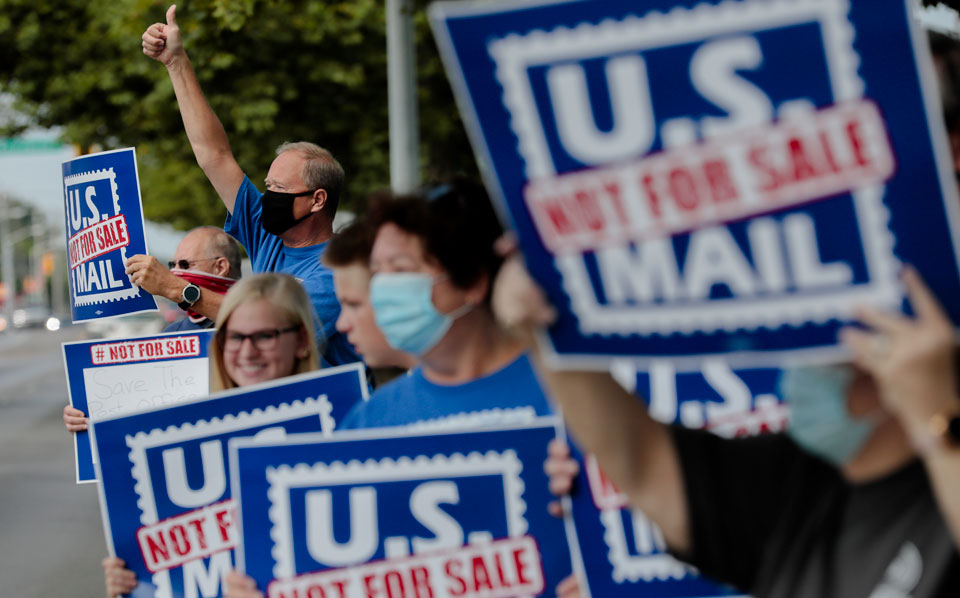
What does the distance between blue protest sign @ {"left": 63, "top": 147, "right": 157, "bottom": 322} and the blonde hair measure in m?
1.30

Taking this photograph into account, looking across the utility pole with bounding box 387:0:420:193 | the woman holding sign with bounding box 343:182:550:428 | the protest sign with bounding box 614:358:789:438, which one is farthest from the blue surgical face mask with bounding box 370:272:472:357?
the utility pole with bounding box 387:0:420:193

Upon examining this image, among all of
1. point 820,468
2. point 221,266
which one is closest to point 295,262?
point 221,266

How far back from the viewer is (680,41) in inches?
64.3

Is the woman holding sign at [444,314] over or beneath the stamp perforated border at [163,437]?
over

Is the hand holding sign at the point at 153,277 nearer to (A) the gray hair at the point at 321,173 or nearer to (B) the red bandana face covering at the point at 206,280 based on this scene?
(B) the red bandana face covering at the point at 206,280

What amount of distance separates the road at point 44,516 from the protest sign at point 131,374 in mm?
3394

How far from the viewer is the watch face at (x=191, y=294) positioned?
15.2 feet

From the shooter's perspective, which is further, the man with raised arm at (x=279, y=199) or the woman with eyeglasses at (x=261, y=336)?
the man with raised arm at (x=279, y=199)

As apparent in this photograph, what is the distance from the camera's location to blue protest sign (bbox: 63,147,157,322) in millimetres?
4789

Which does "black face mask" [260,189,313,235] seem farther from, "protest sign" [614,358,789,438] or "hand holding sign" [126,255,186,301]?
"protest sign" [614,358,789,438]

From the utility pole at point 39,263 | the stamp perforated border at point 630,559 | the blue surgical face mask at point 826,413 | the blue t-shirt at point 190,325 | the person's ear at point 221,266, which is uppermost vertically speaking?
the utility pole at point 39,263

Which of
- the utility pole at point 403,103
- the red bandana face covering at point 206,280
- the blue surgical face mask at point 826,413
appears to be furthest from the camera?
the utility pole at point 403,103

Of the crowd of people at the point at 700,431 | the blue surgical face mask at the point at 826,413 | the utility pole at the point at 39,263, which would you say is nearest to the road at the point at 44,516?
the crowd of people at the point at 700,431

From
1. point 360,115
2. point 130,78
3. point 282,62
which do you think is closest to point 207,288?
point 282,62
